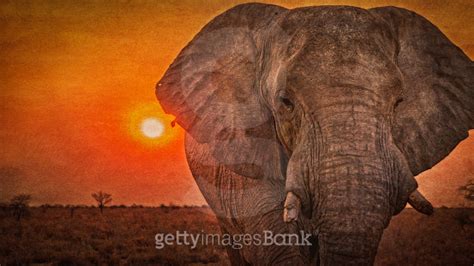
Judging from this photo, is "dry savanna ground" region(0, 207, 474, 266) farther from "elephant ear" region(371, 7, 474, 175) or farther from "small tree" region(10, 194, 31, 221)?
"elephant ear" region(371, 7, 474, 175)

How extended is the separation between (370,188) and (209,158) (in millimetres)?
2509

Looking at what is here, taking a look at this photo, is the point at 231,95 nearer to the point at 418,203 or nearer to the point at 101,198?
the point at 418,203

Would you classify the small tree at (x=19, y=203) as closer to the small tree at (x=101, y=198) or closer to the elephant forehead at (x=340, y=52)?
the small tree at (x=101, y=198)

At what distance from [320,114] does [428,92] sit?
1.30m

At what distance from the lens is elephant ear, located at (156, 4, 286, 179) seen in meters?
3.73

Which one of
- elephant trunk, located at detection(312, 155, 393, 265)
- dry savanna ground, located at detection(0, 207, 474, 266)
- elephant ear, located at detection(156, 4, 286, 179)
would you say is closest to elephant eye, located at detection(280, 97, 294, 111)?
elephant ear, located at detection(156, 4, 286, 179)

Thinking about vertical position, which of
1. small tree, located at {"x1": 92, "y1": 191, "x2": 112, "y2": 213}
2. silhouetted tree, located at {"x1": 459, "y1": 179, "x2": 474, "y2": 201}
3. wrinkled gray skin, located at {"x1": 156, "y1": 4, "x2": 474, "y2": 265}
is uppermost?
wrinkled gray skin, located at {"x1": 156, "y1": 4, "x2": 474, "y2": 265}

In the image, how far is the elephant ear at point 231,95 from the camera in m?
3.73

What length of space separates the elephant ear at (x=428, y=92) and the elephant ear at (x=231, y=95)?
2.82ft

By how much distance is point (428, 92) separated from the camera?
3.85 meters

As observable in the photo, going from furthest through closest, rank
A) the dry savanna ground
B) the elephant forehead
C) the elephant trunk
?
the dry savanna ground < the elephant forehead < the elephant trunk

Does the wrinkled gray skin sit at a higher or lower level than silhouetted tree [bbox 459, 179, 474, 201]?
higher

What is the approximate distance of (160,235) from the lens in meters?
12.4

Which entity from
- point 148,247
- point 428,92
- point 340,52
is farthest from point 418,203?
point 148,247
